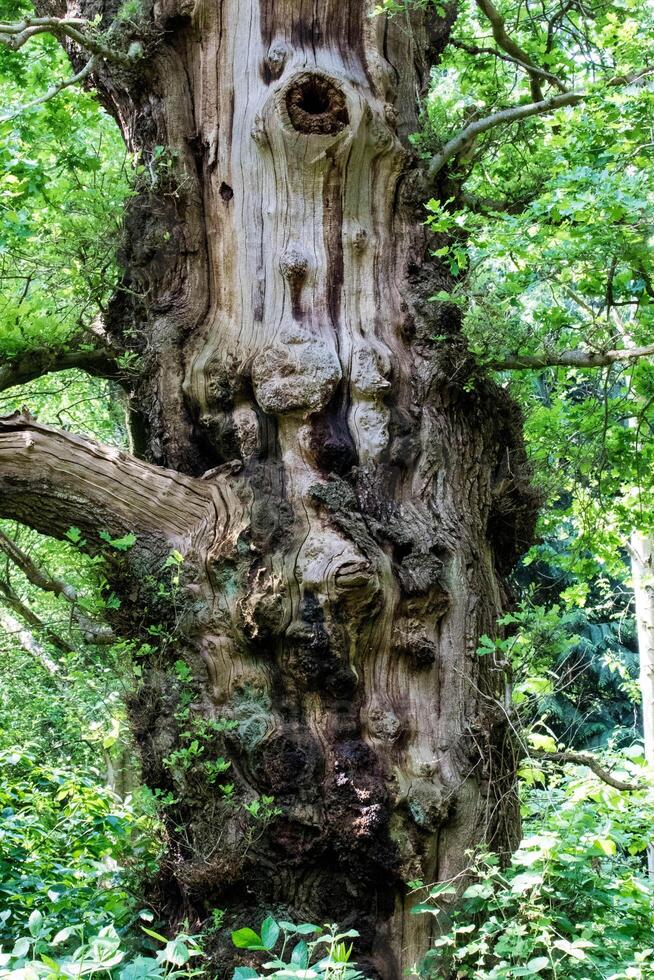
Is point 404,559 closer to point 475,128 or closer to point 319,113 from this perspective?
point 319,113

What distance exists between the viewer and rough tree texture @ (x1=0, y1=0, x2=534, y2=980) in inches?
137

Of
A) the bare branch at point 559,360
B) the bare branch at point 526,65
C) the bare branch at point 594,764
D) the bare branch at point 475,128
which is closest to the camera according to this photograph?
the bare branch at point 594,764

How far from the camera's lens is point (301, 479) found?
3.87 metres

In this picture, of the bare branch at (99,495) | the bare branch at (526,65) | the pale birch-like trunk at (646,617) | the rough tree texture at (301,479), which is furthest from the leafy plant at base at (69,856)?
the pale birch-like trunk at (646,617)

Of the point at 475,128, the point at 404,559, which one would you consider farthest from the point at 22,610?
the point at 475,128

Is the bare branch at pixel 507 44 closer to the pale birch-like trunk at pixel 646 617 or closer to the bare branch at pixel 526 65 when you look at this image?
the bare branch at pixel 526 65

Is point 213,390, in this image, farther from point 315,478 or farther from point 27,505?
point 27,505

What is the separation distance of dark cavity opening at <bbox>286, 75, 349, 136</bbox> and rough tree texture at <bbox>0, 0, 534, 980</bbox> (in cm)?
1

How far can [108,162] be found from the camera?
5.39 metres

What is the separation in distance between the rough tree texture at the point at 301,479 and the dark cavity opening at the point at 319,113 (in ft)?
0.04

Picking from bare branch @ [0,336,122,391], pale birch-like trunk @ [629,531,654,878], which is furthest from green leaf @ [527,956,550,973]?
pale birch-like trunk @ [629,531,654,878]

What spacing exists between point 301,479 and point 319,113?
182cm

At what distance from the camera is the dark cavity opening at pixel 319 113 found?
4227mm

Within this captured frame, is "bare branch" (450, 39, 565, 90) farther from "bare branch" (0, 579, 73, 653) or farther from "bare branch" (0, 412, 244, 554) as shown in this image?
"bare branch" (0, 579, 73, 653)
